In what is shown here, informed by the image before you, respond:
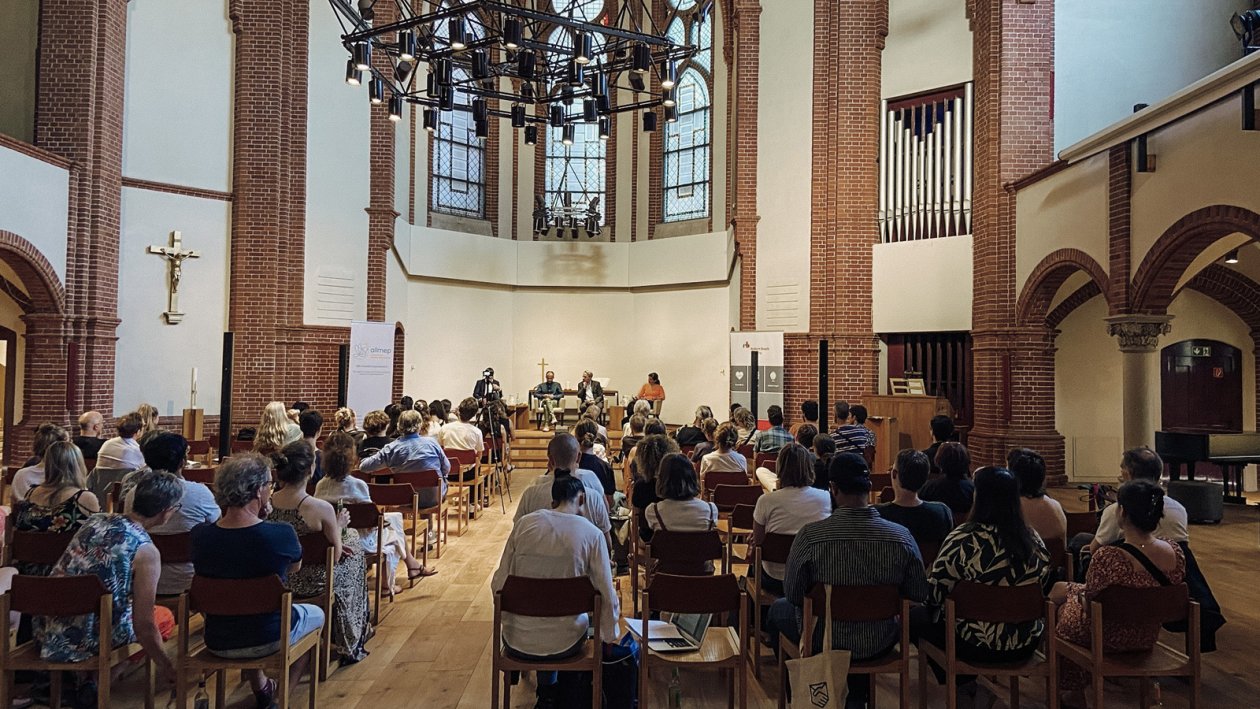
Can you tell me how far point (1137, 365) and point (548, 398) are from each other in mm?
9254

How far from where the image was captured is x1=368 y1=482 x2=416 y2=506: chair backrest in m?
5.82

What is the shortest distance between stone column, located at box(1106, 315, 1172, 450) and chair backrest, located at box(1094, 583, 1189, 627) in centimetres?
595

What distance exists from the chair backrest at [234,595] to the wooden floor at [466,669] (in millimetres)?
900

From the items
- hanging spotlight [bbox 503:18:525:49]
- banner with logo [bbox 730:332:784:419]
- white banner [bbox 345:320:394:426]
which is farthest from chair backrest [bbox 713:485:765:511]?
white banner [bbox 345:320:394:426]

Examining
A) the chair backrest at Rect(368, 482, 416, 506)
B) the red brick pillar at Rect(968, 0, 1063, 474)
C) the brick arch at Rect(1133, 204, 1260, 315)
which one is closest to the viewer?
the chair backrest at Rect(368, 482, 416, 506)

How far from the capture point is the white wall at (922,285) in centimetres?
1173

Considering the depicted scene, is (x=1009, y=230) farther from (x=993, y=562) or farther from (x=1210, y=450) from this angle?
(x=993, y=562)

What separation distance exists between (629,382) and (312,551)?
1286 cm

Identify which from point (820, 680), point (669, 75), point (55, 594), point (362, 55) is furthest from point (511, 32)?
point (820, 680)

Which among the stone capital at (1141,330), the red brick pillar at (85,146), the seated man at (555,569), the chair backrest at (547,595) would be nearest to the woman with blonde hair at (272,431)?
the seated man at (555,569)

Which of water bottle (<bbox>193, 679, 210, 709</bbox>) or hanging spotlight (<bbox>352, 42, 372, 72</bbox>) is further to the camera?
hanging spotlight (<bbox>352, 42, 372, 72</bbox>)

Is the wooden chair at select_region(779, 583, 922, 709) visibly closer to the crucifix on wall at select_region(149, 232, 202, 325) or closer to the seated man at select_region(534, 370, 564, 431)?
the crucifix on wall at select_region(149, 232, 202, 325)

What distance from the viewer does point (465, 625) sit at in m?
5.09

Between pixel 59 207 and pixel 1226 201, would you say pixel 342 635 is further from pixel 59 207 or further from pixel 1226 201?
pixel 59 207
